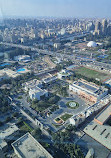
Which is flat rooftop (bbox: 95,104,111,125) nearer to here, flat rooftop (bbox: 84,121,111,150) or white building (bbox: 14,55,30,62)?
flat rooftop (bbox: 84,121,111,150)

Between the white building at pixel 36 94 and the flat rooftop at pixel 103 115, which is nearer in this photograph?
the flat rooftop at pixel 103 115

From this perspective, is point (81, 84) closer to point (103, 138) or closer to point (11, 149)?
point (103, 138)

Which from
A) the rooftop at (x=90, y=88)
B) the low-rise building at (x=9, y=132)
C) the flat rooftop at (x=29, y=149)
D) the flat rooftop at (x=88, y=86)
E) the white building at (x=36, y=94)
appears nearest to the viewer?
the flat rooftop at (x=29, y=149)

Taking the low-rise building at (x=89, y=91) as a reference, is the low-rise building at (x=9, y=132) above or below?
below

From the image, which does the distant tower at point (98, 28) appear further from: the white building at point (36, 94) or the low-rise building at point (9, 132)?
the low-rise building at point (9, 132)

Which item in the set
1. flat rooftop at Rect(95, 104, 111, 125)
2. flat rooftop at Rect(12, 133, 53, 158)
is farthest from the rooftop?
flat rooftop at Rect(12, 133, 53, 158)

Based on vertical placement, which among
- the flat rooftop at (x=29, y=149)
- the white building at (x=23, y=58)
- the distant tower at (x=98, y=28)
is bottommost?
the flat rooftop at (x=29, y=149)

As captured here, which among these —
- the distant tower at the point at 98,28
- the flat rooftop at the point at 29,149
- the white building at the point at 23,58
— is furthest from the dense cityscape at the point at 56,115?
the distant tower at the point at 98,28
